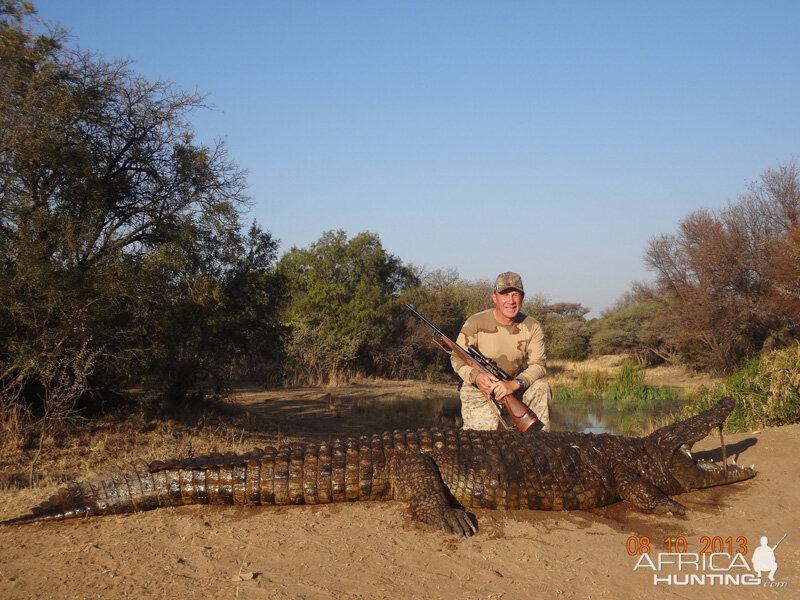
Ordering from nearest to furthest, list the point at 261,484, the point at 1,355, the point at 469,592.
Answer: the point at 469,592, the point at 261,484, the point at 1,355

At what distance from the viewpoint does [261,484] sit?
4.64 meters

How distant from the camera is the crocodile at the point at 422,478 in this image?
4477 mm

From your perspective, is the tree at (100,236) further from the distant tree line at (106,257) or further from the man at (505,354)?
the man at (505,354)

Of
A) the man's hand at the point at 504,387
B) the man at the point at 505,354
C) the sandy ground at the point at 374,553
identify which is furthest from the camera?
the man at the point at 505,354

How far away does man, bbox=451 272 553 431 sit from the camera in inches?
242

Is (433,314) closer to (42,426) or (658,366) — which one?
(658,366)

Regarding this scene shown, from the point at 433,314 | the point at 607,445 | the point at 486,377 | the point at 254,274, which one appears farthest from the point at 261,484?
the point at 433,314

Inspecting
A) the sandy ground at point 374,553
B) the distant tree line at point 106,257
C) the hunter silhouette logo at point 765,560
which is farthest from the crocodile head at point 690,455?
the distant tree line at point 106,257

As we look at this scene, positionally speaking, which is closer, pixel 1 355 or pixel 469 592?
pixel 469 592

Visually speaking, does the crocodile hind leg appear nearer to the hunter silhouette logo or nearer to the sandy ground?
the sandy ground

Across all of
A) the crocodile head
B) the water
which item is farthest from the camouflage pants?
the water

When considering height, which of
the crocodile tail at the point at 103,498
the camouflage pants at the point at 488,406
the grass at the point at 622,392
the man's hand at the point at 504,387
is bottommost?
the grass at the point at 622,392

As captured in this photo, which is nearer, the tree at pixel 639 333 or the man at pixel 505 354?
the man at pixel 505 354

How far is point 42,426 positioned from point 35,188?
3305 millimetres
